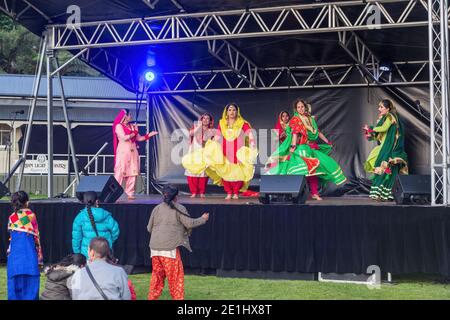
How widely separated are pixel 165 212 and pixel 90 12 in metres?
4.75

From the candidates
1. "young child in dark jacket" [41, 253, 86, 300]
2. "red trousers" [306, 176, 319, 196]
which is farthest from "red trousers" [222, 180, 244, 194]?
"young child in dark jacket" [41, 253, 86, 300]

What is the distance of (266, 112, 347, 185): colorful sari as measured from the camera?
9.19m

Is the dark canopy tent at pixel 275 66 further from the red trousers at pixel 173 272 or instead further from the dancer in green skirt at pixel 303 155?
the red trousers at pixel 173 272

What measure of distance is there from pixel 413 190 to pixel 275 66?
5.05m

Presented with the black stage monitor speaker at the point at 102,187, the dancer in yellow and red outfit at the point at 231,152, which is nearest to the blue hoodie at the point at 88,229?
the black stage monitor speaker at the point at 102,187

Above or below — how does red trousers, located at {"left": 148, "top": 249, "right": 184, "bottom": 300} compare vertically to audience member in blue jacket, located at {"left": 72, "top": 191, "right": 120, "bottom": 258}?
below

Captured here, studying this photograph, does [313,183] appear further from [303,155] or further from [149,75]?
[149,75]

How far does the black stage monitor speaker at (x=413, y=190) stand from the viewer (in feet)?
25.0

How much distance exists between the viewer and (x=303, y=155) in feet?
30.3

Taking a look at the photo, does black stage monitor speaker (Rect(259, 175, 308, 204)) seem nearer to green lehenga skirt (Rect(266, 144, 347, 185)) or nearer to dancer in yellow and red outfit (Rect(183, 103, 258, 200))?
green lehenga skirt (Rect(266, 144, 347, 185))

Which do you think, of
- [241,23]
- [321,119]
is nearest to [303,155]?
[241,23]

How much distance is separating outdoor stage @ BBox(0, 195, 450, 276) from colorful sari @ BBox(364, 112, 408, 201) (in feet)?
5.93

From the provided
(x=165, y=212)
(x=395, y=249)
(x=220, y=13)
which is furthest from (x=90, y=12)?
(x=395, y=249)
